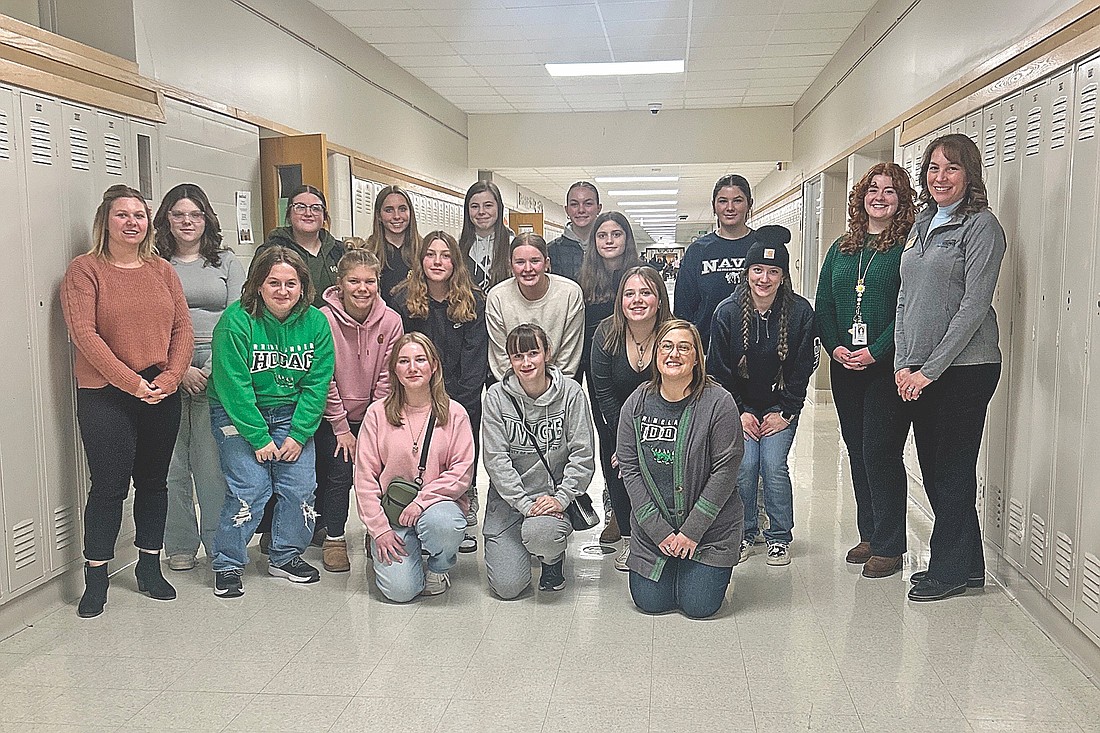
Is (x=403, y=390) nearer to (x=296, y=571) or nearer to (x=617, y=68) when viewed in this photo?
(x=296, y=571)

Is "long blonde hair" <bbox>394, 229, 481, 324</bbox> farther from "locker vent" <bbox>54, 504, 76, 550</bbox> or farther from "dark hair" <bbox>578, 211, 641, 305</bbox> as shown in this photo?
"locker vent" <bbox>54, 504, 76, 550</bbox>

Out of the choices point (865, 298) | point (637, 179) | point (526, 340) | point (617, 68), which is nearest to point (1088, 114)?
point (865, 298)

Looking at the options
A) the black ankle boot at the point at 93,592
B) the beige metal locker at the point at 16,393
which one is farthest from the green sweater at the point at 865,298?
the beige metal locker at the point at 16,393

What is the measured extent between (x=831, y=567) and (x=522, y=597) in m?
1.40

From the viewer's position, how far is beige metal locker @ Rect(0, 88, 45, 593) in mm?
3383

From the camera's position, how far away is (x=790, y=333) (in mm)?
4031

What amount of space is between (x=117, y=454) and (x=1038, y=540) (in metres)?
3.52

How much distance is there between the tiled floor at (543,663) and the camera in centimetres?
272

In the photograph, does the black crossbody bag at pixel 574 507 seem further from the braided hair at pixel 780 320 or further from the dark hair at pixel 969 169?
the dark hair at pixel 969 169

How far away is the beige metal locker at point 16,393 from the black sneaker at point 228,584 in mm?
650

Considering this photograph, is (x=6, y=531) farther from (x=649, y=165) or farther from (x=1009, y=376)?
(x=649, y=165)

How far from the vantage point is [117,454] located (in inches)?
141

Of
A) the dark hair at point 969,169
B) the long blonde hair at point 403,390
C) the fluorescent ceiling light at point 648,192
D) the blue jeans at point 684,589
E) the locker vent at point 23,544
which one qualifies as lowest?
the blue jeans at point 684,589

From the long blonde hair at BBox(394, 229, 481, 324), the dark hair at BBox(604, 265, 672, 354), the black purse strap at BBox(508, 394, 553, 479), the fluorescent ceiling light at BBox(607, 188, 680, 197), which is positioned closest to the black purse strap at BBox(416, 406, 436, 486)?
the black purse strap at BBox(508, 394, 553, 479)
